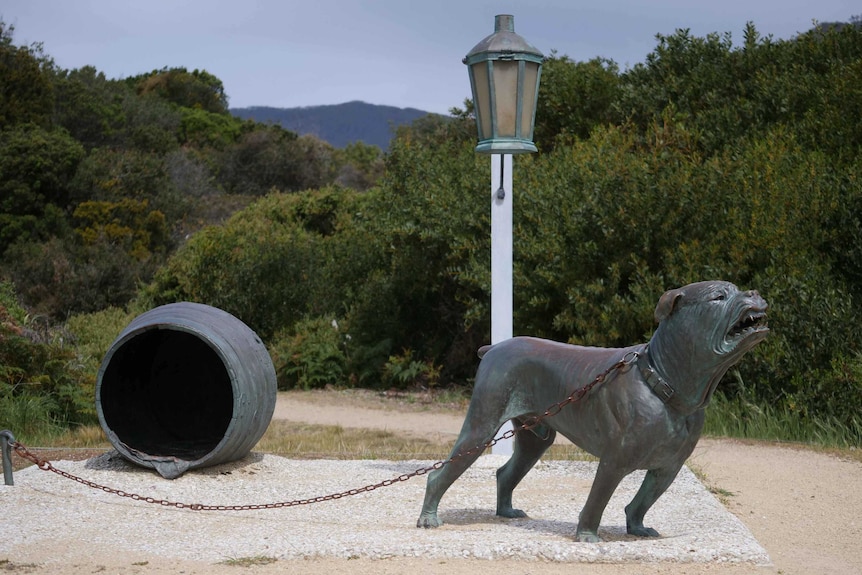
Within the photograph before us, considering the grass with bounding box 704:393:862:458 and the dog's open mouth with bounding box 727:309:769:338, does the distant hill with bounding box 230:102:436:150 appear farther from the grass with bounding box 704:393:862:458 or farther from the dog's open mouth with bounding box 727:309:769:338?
the dog's open mouth with bounding box 727:309:769:338

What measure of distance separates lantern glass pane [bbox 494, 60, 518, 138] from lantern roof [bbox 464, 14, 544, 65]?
8cm

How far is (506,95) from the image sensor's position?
28.1 ft

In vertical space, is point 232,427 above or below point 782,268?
below

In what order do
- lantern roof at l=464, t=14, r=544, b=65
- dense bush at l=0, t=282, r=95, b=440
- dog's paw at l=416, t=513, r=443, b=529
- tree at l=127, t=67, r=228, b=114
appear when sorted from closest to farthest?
dog's paw at l=416, t=513, r=443, b=529 → lantern roof at l=464, t=14, r=544, b=65 → dense bush at l=0, t=282, r=95, b=440 → tree at l=127, t=67, r=228, b=114

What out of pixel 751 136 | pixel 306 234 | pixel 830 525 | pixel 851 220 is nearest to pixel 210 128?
pixel 306 234

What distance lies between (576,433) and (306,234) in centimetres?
1467

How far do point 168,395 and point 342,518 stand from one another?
3.17m

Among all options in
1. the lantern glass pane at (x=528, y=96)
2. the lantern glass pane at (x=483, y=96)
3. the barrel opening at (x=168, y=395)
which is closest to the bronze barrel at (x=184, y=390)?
the barrel opening at (x=168, y=395)

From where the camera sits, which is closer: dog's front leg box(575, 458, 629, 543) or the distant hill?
dog's front leg box(575, 458, 629, 543)

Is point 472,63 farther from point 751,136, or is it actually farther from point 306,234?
point 306,234

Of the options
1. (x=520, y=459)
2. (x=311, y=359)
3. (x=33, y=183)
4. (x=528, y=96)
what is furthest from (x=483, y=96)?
(x=33, y=183)

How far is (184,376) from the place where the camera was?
970 cm

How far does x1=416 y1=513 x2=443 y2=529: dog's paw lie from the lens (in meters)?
6.48

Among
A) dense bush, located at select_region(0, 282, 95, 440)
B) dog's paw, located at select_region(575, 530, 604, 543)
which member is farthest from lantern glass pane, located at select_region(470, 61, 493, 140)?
dense bush, located at select_region(0, 282, 95, 440)
